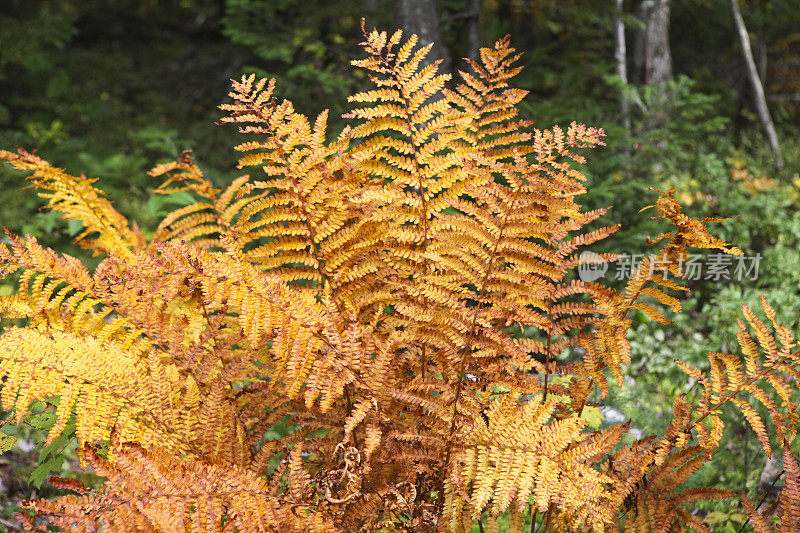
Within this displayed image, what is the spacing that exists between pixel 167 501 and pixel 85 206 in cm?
125

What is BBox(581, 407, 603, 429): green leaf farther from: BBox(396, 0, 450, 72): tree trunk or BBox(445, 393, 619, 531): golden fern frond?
BBox(396, 0, 450, 72): tree trunk

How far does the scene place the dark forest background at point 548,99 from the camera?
298 centimetres

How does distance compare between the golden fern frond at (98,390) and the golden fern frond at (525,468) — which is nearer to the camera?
the golden fern frond at (525,468)

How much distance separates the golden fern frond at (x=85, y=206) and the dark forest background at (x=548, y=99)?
78 cm

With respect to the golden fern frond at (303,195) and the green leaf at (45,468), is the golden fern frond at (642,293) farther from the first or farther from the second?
the green leaf at (45,468)

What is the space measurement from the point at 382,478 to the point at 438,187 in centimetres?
82

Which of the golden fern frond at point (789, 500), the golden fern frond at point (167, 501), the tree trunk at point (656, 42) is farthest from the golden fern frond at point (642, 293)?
the tree trunk at point (656, 42)

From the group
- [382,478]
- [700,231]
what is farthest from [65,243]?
[700,231]

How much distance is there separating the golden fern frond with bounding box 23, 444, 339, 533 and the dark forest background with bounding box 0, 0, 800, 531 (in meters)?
0.58

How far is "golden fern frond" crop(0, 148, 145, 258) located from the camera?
1.76m

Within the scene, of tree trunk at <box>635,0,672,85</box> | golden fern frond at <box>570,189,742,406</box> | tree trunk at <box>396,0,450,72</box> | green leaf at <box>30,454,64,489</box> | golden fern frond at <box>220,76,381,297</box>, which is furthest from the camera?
tree trunk at <box>635,0,672,85</box>

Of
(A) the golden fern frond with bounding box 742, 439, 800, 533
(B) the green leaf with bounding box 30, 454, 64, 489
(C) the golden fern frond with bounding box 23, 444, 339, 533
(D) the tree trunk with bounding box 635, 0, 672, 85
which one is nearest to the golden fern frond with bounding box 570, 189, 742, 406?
(A) the golden fern frond with bounding box 742, 439, 800, 533

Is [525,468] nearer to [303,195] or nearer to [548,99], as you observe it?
[303,195]

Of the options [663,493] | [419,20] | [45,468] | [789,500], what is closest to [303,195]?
[45,468]
